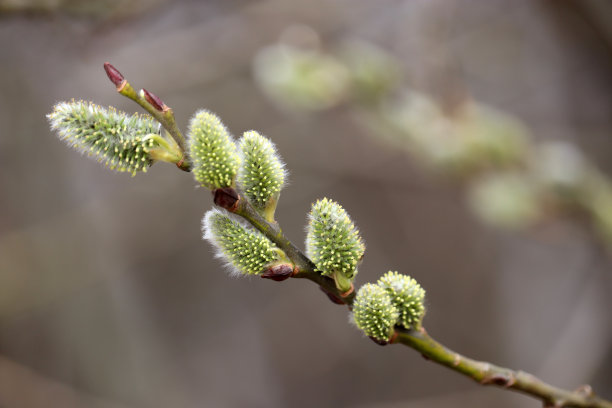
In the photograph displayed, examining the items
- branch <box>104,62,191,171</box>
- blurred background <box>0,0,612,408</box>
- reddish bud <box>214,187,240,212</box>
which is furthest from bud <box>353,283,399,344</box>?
blurred background <box>0,0,612,408</box>

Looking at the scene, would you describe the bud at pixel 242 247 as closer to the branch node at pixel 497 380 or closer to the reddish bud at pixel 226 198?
the reddish bud at pixel 226 198

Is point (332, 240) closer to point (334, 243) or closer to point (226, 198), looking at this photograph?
point (334, 243)

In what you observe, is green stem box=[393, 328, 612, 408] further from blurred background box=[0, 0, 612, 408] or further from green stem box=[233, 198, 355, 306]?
blurred background box=[0, 0, 612, 408]

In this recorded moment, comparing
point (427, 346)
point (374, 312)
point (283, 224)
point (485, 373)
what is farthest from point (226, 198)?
point (283, 224)

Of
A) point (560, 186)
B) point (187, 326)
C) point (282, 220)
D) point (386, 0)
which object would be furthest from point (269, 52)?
point (187, 326)

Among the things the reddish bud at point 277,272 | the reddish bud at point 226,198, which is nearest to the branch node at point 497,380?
the reddish bud at point 277,272

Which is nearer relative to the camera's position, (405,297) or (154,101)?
(154,101)
